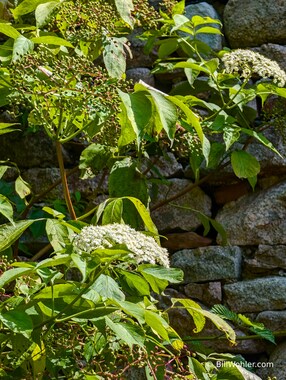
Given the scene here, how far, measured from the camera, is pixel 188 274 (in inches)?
102

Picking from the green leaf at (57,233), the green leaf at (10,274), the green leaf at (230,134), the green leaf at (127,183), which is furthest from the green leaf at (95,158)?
the green leaf at (10,274)

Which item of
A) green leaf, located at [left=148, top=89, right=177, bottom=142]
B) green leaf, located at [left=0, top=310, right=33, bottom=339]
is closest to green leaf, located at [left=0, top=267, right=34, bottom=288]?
green leaf, located at [left=0, top=310, right=33, bottom=339]

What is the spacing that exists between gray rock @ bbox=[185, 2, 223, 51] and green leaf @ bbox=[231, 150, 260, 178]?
1.81ft

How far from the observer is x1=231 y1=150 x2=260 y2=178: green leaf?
236 cm

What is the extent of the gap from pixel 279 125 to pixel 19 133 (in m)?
0.94

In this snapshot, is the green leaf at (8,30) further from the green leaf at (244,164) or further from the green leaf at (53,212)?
the green leaf at (244,164)

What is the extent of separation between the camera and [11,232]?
170 centimetres

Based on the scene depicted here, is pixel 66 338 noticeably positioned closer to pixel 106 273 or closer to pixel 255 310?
pixel 106 273

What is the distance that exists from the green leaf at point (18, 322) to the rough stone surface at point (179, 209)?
4.27 feet

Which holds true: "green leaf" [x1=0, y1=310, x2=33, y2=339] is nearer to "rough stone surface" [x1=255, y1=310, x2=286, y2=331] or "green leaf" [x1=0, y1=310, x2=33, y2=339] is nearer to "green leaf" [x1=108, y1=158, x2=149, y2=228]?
"green leaf" [x1=108, y1=158, x2=149, y2=228]

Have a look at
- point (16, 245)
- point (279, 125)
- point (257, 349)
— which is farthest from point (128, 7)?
point (257, 349)

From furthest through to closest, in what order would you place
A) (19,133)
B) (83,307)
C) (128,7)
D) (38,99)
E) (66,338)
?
(19,133), (128,7), (38,99), (66,338), (83,307)

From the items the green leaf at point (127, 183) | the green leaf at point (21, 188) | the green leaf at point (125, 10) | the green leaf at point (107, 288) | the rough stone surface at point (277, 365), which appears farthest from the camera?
the rough stone surface at point (277, 365)

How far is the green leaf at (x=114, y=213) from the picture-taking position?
6.01 feet
